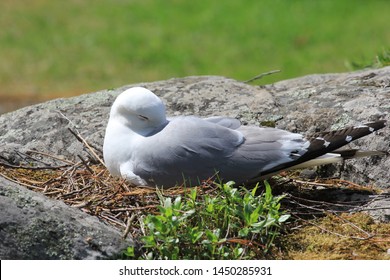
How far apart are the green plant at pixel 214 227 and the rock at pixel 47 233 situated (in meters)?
0.15

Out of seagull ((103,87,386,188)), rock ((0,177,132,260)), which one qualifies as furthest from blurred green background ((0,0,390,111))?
rock ((0,177,132,260))

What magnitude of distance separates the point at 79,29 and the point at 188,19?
1566 mm

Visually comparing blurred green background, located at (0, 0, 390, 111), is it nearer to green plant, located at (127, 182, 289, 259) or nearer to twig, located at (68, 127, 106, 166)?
twig, located at (68, 127, 106, 166)

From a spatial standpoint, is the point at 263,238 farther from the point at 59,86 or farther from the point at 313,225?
the point at 59,86

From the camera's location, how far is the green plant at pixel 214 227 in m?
3.59

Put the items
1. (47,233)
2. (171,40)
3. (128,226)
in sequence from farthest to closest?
(171,40) → (128,226) → (47,233)

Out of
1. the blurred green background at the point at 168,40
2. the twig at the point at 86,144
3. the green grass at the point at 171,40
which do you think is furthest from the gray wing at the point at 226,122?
the green grass at the point at 171,40

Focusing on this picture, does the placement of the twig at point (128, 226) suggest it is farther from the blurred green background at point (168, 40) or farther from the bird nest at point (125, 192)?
the blurred green background at point (168, 40)

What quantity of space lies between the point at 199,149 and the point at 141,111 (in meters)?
0.37

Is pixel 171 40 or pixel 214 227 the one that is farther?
pixel 171 40

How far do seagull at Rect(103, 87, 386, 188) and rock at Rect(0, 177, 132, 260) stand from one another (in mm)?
532

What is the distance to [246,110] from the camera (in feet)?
16.6

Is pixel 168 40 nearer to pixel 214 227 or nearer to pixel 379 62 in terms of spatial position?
pixel 379 62

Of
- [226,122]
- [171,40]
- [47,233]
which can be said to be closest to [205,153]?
[226,122]
